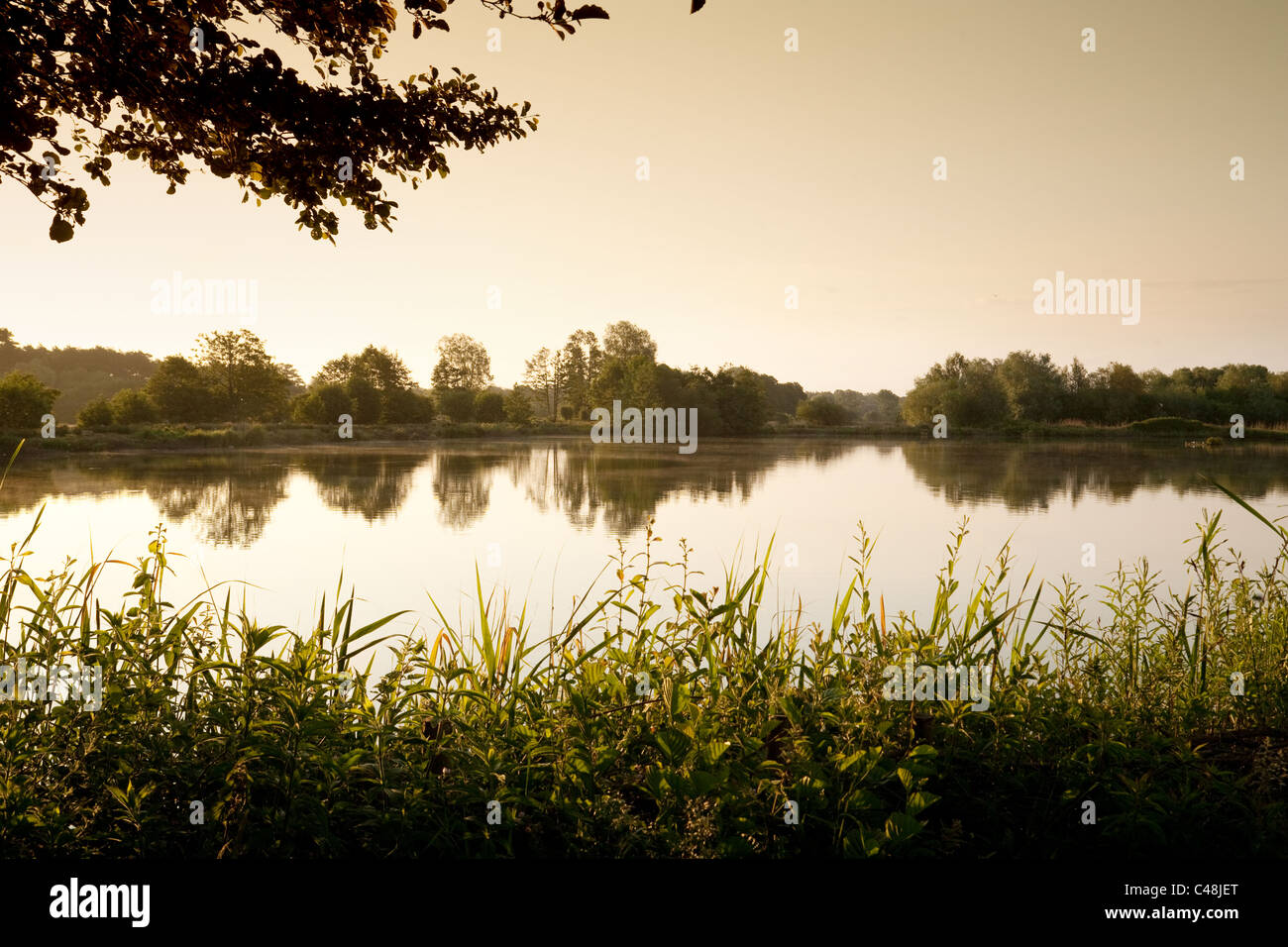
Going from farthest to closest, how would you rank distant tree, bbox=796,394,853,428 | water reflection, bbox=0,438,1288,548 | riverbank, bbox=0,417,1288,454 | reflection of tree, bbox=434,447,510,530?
1. distant tree, bbox=796,394,853,428
2. riverbank, bbox=0,417,1288,454
3. water reflection, bbox=0,438,1288,548
4. reflection of tree, bbox=434,447,510,530

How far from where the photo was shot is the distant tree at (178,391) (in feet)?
118

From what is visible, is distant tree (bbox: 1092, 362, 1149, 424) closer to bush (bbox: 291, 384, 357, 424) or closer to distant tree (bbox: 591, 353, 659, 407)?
distant tree (bbox: 591, 353, 659, 407)

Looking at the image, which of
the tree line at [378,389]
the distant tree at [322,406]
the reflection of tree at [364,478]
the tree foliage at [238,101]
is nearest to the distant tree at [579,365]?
Result: the tree line at [378,389]

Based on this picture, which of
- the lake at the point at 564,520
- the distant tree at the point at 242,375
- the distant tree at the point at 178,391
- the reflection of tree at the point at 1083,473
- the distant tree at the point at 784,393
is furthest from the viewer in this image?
the distant tree at the point at 784,393

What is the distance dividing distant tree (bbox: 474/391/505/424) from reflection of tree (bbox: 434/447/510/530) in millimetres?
24326

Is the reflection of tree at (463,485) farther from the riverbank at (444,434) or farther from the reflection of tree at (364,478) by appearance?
the riverbank at (444,434)

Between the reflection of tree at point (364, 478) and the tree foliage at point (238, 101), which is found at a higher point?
the tree foliage at point (238, 101)

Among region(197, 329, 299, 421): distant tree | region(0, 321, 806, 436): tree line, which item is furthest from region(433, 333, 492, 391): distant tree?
region(197, 329, 299, 421): distant tree

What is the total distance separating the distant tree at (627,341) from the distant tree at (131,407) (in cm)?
5009

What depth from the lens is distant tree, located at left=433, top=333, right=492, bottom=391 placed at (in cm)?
6988

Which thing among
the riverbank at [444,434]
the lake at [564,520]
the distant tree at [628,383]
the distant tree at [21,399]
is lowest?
the lake at [564,520]

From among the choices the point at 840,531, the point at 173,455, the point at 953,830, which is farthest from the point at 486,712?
the point at 173,455
